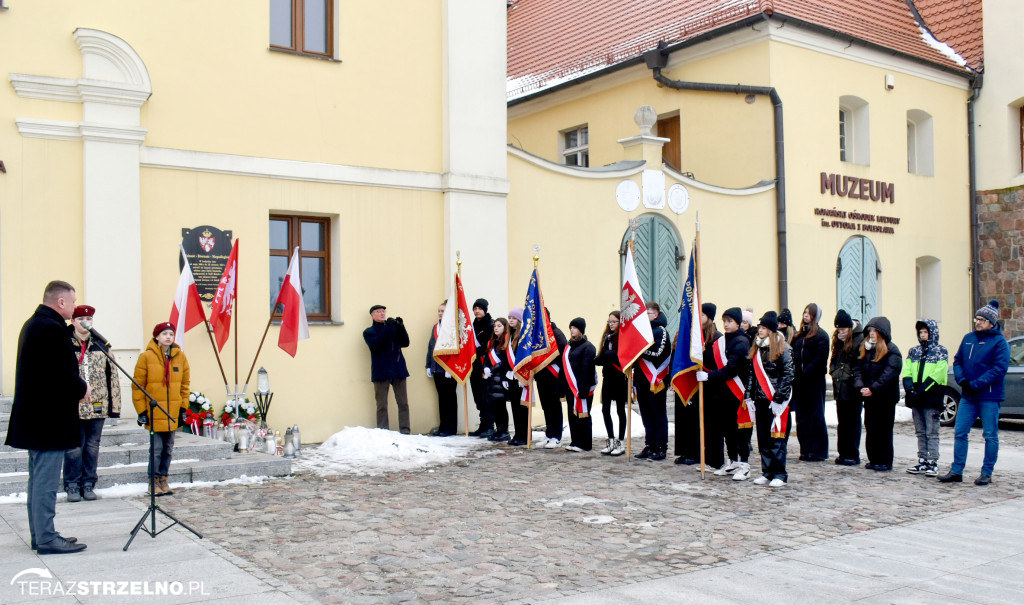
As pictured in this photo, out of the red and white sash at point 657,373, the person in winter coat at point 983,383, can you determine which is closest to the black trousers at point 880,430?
the person in winter coat at point 983,383

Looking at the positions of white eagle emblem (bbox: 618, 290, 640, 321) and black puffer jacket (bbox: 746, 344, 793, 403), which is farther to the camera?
white eagle emblem (bbox: 618, 290, 640, 321)

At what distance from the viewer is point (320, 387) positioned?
12.4 metres

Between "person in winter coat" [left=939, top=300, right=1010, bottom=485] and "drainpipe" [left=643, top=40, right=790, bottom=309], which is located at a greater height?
"drainpipe" [left=643, top=40, right=790, bottom=309]

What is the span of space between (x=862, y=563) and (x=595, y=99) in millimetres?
15384

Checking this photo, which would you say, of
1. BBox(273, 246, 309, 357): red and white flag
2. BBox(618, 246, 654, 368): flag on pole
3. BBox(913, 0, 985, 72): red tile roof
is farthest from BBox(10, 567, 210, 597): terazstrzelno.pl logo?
BBox(913, 0, 985, 72): red tile roof

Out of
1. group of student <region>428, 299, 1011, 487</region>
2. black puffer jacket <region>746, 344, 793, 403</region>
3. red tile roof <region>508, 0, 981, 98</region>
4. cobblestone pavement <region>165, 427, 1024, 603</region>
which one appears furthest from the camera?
red tile roof <region>508, 0, 981, 98</region>

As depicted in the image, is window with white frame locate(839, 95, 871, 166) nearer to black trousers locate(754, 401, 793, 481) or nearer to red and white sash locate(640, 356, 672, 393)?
red and white sash locate(640, 356, 672, 393)

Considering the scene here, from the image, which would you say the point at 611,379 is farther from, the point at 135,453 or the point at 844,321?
the point at 135,453

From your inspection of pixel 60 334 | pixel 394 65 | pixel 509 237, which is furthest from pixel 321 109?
pixel 60 334

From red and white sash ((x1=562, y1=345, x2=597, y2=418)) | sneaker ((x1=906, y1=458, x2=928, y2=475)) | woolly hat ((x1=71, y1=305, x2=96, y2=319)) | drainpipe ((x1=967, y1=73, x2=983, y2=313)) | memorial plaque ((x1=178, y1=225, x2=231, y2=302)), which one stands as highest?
drainpipe ((x1=967, y1=73, x2=983, y2=313))

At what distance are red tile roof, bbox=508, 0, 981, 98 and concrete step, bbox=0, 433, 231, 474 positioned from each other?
12309 millimetres

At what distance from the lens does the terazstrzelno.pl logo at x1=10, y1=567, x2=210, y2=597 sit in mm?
5574

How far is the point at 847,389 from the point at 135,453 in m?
7.54

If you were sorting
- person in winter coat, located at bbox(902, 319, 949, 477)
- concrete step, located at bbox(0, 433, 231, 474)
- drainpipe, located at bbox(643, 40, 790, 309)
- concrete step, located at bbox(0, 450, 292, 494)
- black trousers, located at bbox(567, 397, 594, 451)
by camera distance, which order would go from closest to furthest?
concrete step, located at bbox(0, 450, 292, 494)
concrete step, located at bbox(0, 433, 231, 474)
person in winter coat, located at bbox(902, 319, 949, 477)
black trousers, located at bbox(567, 397, 594, 451)
drainpipe, located at bbox(643, 40, 790, 309)
